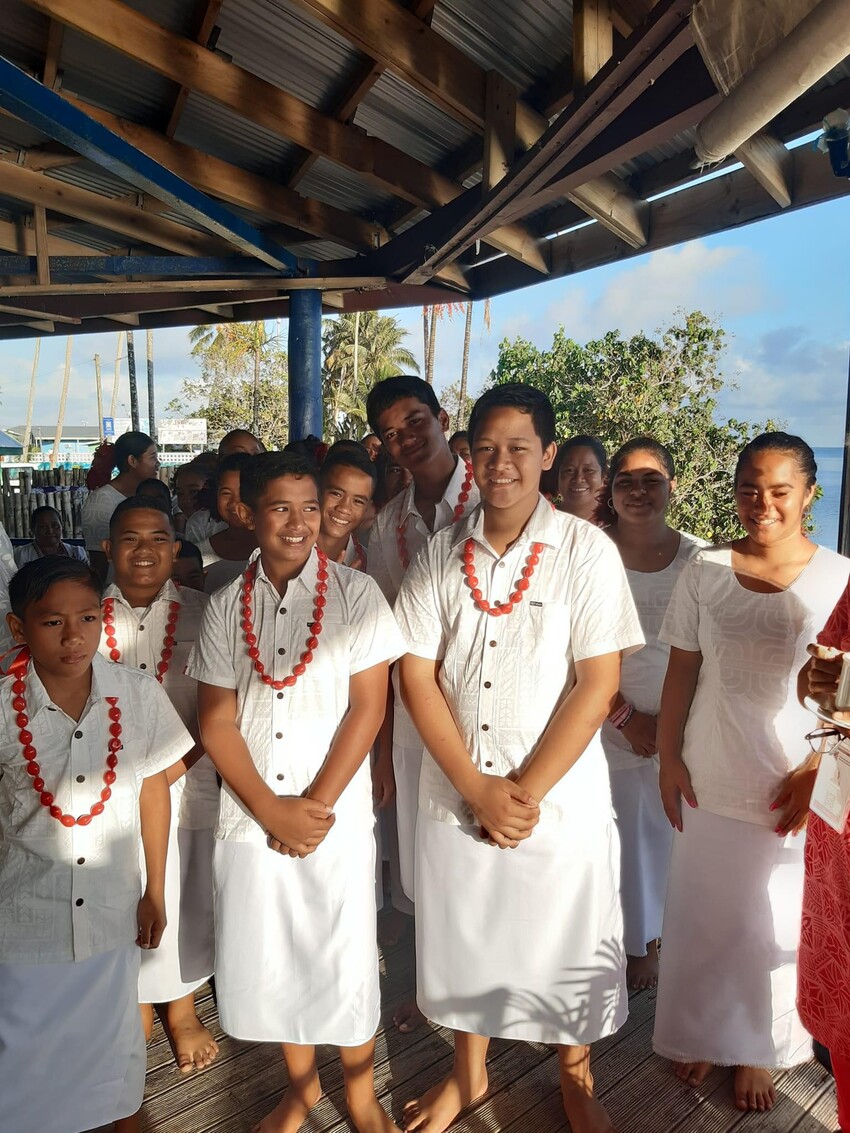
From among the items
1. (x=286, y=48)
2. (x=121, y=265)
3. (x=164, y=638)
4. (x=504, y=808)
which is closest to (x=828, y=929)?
(x=504, y=808)

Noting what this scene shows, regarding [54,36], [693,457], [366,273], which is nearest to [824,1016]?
[54,36]

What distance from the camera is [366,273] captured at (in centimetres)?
544

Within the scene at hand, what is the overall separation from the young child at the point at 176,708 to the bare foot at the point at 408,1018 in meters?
0.60

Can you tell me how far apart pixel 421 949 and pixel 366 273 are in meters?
4.42

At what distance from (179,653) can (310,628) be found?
0.60m

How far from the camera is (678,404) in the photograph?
12.4m

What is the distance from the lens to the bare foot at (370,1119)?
2182mm

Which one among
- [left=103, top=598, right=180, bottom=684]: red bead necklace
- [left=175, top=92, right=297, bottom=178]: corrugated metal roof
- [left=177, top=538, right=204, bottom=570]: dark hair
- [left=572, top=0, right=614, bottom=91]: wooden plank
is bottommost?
[left=103, top=598, right=180, bottom=684]: red bead necklace

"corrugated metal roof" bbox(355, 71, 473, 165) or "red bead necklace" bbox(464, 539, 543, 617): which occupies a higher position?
"corrugated metal roof" bbox(355, 71, 473, 165)

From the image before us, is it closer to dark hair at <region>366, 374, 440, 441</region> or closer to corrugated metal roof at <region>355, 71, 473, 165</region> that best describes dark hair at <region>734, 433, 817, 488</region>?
dark hair at <region>366, 374, 440, 441</region>

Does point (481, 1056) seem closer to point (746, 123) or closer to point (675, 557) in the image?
point (675, 557)

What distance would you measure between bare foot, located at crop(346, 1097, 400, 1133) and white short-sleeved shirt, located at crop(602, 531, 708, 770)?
133 cm

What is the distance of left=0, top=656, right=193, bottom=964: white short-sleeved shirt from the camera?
78.9 inches

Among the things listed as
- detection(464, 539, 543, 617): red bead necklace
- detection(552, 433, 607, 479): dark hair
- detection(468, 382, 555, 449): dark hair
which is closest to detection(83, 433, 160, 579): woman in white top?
detection(552, 433, 607, 479): dark hair
